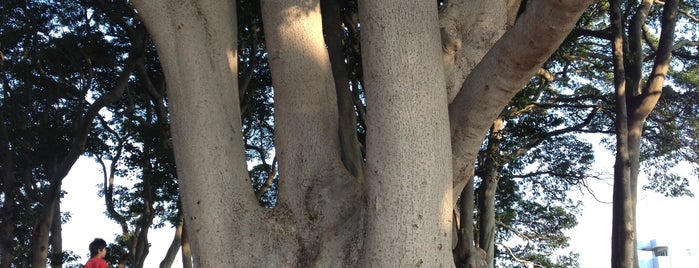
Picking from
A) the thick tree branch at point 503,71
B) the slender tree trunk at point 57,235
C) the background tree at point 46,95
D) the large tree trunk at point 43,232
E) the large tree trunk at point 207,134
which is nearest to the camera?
the thick tree branch at point 503,71

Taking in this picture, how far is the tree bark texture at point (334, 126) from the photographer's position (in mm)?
4539

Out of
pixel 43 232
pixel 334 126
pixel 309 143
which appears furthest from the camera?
pixel 43 232

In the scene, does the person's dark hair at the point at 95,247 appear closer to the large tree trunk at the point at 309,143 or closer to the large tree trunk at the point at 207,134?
the large tree trunk at the point at 207,134

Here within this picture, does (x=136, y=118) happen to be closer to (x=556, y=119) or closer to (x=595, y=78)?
(x=556, y=119)

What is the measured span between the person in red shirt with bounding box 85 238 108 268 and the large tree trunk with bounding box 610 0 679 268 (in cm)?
643

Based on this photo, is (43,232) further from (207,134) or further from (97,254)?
(207,134)

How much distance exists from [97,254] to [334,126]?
3289mm

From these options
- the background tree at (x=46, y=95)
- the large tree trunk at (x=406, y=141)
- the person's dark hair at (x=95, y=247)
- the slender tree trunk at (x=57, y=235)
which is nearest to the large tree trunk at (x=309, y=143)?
the large tree trunk at (x=406, y=141)

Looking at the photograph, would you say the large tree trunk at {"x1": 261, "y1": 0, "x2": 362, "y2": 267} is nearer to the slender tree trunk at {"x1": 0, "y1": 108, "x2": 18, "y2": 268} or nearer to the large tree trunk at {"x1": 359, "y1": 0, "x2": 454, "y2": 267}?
the large tree trunk at {"x1": 359, "y1": 0, "x2": 454, "y2": 267}

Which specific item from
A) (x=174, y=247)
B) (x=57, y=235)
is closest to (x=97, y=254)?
(x=174, y=247)

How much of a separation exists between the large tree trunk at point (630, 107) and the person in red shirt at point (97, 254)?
6426 mm

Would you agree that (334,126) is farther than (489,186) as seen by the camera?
No

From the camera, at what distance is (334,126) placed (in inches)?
223

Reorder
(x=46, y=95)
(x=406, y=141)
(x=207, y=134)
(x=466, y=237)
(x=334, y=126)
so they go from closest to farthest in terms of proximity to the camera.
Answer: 1. (x=406, y=141)
2. (x=207, y=134)
3. (x=334, y=126)
4. (x=466, y=237)
5. (x=46, y=95)
